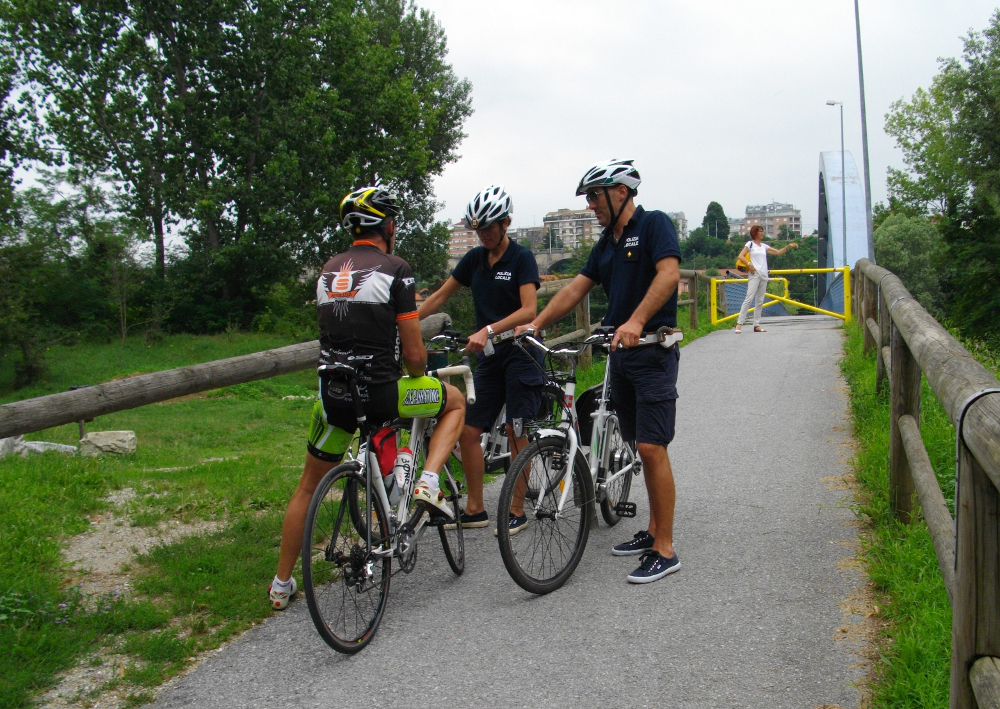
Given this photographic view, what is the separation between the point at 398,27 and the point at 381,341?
41.4 metres

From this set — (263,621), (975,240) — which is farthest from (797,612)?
(975,240)

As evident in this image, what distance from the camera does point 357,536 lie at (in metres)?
3.78

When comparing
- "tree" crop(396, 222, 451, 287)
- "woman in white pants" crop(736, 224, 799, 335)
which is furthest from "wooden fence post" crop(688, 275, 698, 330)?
"tree" crop(396, 222, 451, 287)

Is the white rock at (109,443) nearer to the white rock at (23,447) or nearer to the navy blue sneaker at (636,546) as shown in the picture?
the white rock at (23,447)

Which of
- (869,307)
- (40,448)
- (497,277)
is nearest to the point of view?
(497,277)

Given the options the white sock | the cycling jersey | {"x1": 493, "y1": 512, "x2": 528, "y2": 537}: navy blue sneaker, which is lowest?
{"x1": 493, "y1": 512, "x2": 528, "y2": 537}: navy blue sneaker

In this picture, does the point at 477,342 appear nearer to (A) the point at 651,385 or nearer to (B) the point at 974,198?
(A) the point at 651,385

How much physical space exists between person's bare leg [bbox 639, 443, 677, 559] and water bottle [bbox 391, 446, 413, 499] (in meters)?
1.15

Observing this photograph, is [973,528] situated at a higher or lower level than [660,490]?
higher

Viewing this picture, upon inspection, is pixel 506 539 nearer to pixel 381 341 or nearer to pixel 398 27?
pixel 381 341

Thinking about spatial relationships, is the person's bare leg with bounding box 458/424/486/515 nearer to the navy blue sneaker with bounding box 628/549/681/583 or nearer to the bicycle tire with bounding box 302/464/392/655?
the navy blue sneaker with bounding box 628/549/681/583

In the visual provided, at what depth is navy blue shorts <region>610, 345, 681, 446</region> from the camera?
4410mm

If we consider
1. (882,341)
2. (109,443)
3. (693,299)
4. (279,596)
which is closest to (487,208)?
(279,596)

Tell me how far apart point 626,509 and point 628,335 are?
54.2 inches
